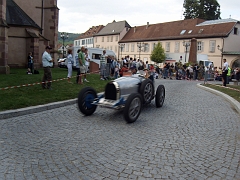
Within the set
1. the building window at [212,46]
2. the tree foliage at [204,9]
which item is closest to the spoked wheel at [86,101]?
the building window at [212,46]

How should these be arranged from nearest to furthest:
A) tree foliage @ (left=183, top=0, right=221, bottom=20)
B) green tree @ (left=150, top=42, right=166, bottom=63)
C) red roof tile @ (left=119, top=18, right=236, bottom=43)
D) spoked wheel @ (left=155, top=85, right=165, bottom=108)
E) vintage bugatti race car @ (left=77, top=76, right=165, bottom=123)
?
vintage bugatti race car @ (left=77, top=76, right=165, bottom=123), spoked wheel @ (left=155, top=85, right=165, bottom=108), red roof tile @ (left=119, top=18, right=236, bottom=43), green tree @ (left=150, top=42, right=166, bottom=63), tree foliage @ (left=183, top=0, right=221, bottom=20)

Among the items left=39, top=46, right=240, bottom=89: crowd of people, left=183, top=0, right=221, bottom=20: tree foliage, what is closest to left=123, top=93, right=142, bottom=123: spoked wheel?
left=39, top=46, right=240, bottom=89: crowd of people

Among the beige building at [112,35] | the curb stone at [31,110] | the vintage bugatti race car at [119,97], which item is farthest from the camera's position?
the beige building at [112,35]

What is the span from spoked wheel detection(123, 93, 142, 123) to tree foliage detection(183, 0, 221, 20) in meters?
62.0

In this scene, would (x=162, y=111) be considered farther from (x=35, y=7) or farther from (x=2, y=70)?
(x=35, y=7)

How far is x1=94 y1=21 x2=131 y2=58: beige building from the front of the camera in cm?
7231

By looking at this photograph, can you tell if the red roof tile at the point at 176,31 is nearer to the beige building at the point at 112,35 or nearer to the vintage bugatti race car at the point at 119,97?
the beige building at the point at 112,35

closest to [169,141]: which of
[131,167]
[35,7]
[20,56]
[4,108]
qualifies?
[131,167]

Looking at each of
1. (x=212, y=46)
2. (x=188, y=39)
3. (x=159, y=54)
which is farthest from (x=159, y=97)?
A: (x=188, y=39)

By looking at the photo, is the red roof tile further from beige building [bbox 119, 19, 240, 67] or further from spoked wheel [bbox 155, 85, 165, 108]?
spoked wheel [bbox 155, 85, 165, 108]

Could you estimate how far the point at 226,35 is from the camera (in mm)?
45344

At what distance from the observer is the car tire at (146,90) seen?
7.93 meters

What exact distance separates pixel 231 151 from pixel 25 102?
6059 millimetres

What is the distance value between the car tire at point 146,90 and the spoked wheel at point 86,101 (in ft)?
4.87
